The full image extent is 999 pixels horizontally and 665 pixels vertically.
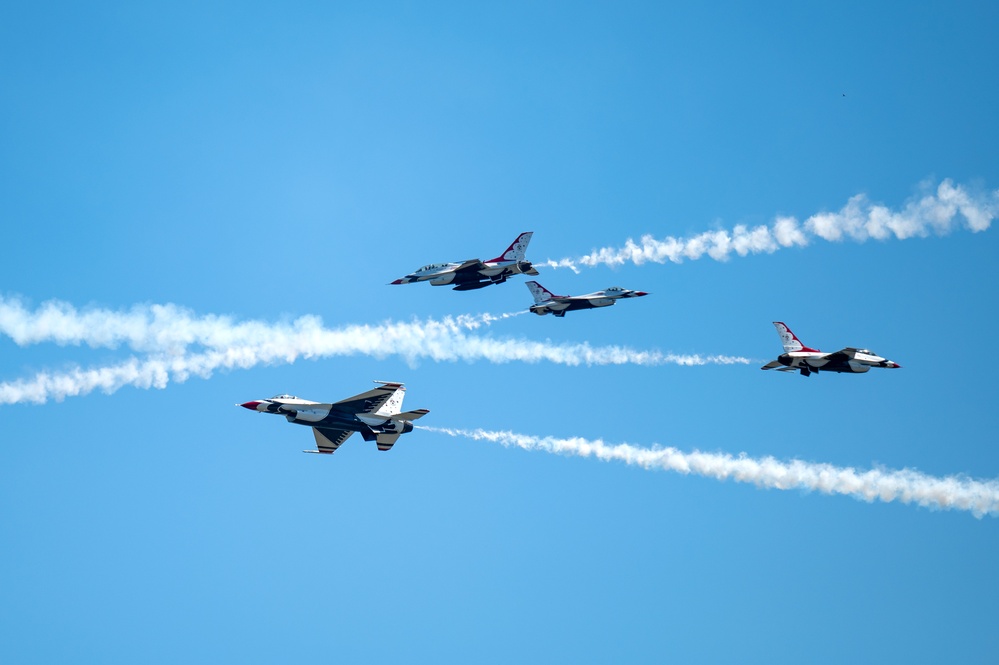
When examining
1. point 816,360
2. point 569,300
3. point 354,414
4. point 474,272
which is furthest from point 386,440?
point 816,360

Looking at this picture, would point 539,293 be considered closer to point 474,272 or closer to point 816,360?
point 474,272

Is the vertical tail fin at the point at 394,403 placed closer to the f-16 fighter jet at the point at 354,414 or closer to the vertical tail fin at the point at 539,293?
the f-16 fighter jet at the point at 354,414

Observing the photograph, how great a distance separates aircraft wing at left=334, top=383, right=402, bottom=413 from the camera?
3012 inches

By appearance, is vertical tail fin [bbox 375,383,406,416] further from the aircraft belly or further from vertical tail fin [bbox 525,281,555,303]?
vertical tail fin [bbox 525,281,555,303]

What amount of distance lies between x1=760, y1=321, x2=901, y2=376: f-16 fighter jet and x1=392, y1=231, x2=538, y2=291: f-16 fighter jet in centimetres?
2013

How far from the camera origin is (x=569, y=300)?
8950 centimetres

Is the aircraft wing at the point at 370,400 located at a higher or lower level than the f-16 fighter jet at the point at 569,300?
lower

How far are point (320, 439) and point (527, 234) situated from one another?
2296cm

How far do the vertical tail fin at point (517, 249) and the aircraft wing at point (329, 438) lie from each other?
18287mm

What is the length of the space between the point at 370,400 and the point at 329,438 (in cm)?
418

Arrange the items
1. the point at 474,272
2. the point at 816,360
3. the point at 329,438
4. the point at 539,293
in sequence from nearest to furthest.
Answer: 1. the point at 816,360
2. the point at 329,438
3. the point at 474,272
4. the point at 539,293

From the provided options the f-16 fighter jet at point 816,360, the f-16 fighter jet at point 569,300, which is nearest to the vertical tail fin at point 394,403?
the f-16 fighter jet at point 569,300

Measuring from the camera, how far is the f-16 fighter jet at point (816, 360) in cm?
7531

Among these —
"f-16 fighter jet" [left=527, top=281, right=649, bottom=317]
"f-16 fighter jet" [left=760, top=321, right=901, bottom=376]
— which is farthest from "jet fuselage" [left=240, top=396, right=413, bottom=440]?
"f-16 fighter jet" [left=760, top=321, right=901, bottom=376]
